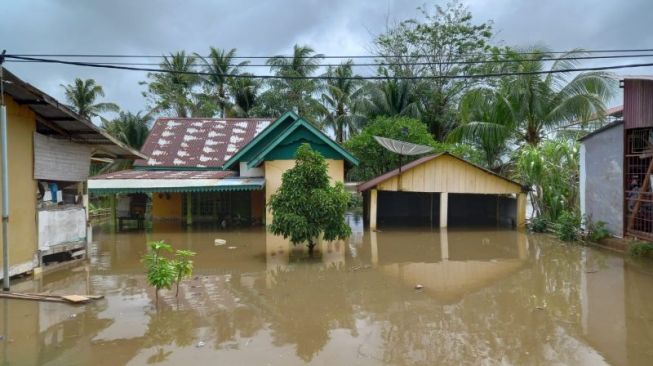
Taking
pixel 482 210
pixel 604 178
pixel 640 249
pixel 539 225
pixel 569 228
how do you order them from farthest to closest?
pixel 482 210 < pixel 539 225 < pixel 569 228 < pixel 604 178 < pixel 640 249

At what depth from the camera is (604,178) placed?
13.4m

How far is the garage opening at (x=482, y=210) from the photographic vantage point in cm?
2009

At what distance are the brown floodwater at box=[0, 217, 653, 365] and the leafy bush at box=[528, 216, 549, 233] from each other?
4120 millimetres

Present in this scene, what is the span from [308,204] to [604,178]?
8.49 metres

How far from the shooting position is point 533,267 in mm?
10930

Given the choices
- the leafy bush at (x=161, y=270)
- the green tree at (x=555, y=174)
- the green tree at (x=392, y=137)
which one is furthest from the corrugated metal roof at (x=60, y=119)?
the green tree at (x=392, y=137)

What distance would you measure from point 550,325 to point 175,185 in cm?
1396

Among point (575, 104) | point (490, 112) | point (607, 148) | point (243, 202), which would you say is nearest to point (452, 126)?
point (490, 112)

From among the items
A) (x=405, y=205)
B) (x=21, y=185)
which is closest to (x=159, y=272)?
(x=21, y=185)

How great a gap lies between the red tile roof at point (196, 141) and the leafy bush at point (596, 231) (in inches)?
598

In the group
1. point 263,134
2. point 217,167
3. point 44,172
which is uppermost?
point 263,134

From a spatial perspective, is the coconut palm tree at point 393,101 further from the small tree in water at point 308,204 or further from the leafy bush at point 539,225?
the small tree in water at point 308,204

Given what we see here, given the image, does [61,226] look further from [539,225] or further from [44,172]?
[539,225]

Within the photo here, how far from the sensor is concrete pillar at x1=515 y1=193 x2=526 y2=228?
17.9 metres
